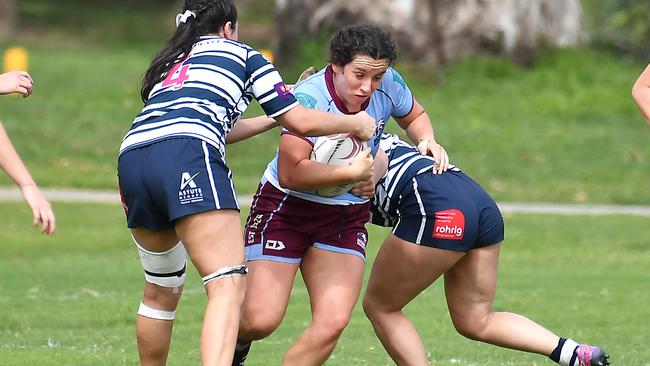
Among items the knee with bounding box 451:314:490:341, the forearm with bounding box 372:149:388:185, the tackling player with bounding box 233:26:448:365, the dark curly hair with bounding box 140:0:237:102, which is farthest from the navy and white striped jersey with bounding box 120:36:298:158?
the knee with bounding box 451:314:490:341

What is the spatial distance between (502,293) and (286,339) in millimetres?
2829

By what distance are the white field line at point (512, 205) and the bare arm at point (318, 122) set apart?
1044 cm

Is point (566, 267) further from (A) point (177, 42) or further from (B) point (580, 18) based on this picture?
(B) point (580, 18)

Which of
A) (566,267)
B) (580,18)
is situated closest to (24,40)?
(580,18)

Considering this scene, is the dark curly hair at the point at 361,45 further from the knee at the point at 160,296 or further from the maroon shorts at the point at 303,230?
the knee at the point at 160,296

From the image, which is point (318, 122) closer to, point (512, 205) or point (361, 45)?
point (361, 45)

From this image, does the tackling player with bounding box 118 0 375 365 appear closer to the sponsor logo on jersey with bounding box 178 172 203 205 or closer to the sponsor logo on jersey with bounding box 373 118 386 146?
the sponsor logo on jersey with bounding box 178 172 203 205

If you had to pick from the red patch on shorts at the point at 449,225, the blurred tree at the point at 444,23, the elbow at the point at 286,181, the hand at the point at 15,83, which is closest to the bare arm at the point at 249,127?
the elbow at the point at 286,181

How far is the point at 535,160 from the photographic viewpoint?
64.6 ft

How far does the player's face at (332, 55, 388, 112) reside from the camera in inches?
239

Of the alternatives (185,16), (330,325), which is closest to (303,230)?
(330,325)

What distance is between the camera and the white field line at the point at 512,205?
55.1 feet

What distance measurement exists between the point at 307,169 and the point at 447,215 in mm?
732

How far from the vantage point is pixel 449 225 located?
6.20 meters
